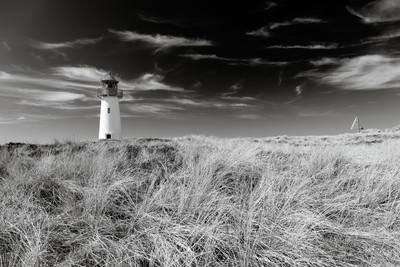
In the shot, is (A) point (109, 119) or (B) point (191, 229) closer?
(B) point (191, 229)

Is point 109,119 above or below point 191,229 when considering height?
above

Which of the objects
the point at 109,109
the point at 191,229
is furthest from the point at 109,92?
the point at 191,229

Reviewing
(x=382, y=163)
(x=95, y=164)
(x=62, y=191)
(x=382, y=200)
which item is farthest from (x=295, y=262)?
(x=382, y=163)

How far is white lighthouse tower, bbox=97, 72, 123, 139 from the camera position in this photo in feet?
98.4

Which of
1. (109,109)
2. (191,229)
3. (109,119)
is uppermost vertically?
(109,109)

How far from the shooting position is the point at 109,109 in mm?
30312

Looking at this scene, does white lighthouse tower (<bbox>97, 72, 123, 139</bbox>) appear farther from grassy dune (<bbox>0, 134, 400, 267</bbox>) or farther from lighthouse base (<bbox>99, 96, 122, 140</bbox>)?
grassy dune (<bbox>0, 134, 400, 267</bbox>)

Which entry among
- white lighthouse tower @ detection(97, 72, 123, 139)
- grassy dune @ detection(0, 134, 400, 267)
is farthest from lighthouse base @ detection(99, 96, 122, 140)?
grassy dune @ detection(0, 134, 400, 267)

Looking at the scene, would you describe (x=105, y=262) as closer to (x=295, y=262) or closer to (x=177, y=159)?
(x=295, y=262)

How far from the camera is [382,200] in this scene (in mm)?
3934

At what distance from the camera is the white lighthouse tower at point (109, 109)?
30.0m

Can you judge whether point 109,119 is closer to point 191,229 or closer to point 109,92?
point 109,92

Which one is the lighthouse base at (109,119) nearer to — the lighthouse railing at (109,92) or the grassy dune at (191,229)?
the lighthouse railing at (109,92)

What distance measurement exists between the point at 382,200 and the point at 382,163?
2.61 metres
